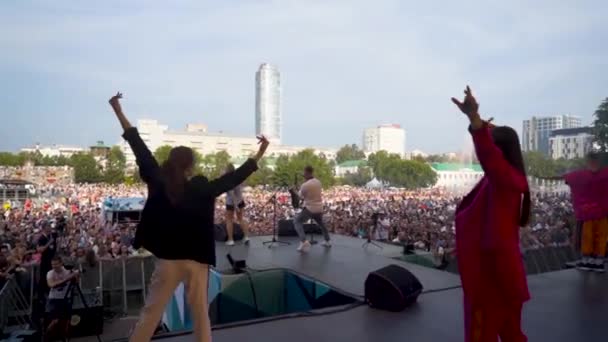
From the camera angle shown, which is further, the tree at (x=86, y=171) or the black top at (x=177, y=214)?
the tree at (x=86, y=171)

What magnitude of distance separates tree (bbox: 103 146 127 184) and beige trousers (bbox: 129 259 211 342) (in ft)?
207

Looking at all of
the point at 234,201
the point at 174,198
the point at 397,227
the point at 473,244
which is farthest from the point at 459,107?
the point at 397,227

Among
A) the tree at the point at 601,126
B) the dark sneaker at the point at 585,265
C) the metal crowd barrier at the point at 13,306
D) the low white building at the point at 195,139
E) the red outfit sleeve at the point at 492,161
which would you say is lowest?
the metal crowd barrier at the point at 13,306

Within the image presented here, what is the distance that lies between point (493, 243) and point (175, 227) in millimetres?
1713

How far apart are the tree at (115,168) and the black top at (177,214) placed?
207ft

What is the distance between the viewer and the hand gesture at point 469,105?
204 centimetres

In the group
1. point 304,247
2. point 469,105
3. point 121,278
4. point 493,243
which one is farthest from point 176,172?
point 121,278

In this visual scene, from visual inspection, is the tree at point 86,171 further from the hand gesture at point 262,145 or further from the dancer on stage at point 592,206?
the hand gesture at point 262,145

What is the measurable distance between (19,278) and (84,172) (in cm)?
5874

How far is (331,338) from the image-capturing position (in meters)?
3.53

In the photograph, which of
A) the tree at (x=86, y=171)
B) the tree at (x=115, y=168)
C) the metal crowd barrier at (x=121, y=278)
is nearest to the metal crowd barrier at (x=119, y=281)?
the metal crowd barrier at (x=121, y=278)

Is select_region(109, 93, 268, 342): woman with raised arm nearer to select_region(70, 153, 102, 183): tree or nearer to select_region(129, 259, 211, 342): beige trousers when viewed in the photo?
select_region(129, 259, 211, 342): beige trousers

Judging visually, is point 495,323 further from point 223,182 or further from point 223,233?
point 223,233

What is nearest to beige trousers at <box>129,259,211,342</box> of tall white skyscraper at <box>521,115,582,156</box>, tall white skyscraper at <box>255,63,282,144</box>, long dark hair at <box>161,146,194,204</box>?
long dark hair at <box>161,146,194,204</box>
